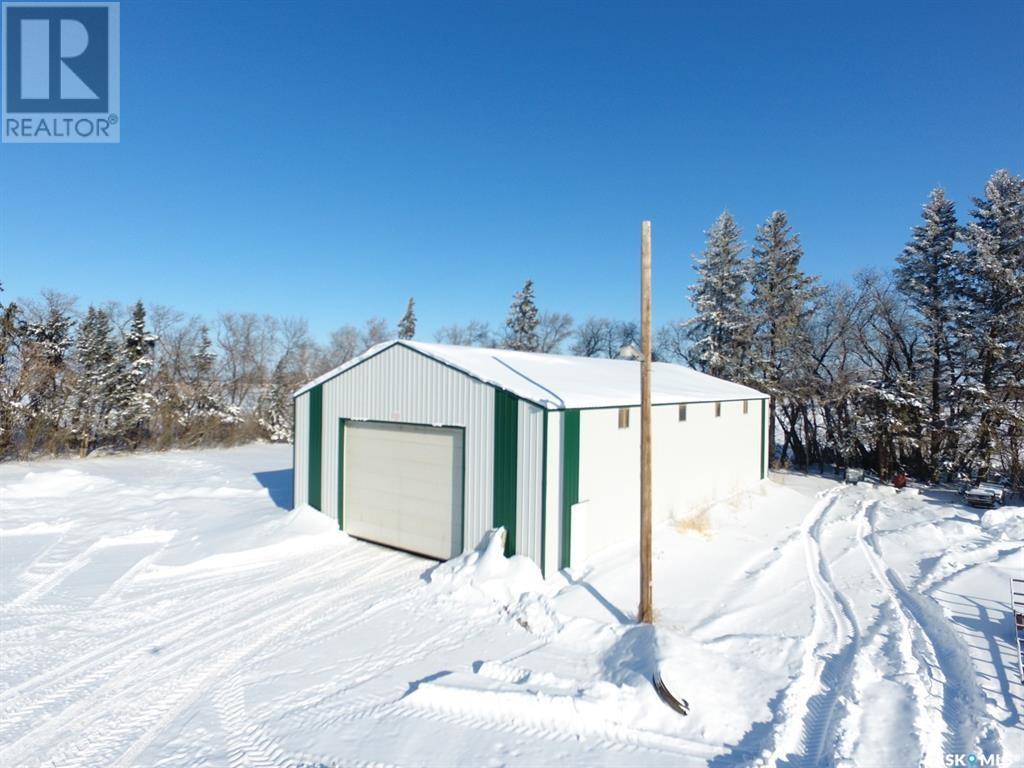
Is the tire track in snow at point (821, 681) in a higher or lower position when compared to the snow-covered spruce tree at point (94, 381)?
lower

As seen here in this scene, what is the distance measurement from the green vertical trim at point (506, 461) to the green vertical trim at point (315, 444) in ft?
15.2

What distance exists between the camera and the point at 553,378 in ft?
32.7

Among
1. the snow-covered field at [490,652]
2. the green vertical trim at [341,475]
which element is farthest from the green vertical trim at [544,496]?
the green vertical trim at [341,475]

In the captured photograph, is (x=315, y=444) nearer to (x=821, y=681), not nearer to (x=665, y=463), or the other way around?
(x=665, y=463)

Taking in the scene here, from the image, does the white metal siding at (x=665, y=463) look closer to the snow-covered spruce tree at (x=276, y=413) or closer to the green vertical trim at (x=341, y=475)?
the green vertical trim at (x=341, y=475)

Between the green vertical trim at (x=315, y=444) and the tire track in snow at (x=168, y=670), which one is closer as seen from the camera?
the tire track in snow at (x=168, y=670)

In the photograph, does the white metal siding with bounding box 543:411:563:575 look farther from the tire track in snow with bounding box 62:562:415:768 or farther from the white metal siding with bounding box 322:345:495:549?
the tire track in snow with bounding box 62:562:415:768

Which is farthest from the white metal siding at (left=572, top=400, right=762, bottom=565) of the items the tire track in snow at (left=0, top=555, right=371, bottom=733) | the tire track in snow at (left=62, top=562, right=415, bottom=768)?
the tire track in snow at (left=0, top=555, right=371, bottom=733)

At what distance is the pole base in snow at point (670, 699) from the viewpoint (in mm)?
4633

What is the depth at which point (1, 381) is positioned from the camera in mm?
19406

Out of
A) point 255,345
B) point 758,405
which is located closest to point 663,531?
point 758,405

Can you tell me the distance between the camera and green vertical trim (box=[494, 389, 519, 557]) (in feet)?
25.9

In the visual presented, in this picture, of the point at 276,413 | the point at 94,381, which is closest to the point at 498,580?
the point at 94,381

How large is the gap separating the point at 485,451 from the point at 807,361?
59.7 feet
